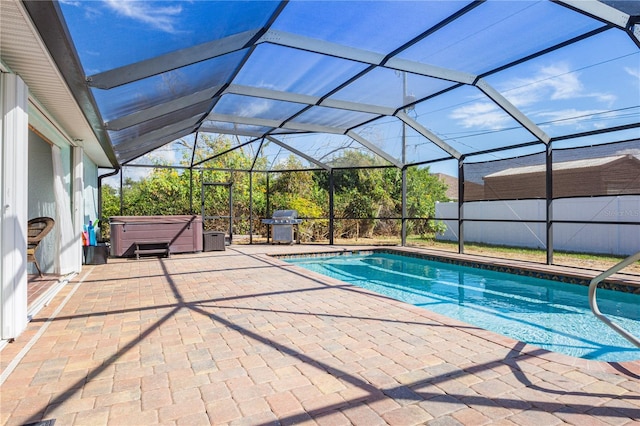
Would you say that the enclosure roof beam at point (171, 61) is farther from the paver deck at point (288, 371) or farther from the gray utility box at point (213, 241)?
the gray utility box at point (213, 241)

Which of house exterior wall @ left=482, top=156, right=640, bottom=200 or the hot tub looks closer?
house exterior wall @ left=482, top=156, right=640, bottom=200

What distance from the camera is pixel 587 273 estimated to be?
20.8 feet

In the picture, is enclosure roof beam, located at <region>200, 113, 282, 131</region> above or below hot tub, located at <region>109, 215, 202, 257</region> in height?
above

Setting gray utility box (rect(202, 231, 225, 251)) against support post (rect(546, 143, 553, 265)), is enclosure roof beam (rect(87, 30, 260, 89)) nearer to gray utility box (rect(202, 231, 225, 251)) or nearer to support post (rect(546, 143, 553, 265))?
gray utility box (rect(202, 231, 225, 251))

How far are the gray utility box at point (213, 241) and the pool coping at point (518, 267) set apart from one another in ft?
5.01

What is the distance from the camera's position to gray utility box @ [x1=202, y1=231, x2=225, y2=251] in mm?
9602

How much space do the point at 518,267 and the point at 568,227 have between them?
15.3 ft

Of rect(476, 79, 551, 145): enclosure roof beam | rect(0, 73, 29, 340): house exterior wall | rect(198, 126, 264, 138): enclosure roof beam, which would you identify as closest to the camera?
rect(0, 73, 29, 340): house exterior wall

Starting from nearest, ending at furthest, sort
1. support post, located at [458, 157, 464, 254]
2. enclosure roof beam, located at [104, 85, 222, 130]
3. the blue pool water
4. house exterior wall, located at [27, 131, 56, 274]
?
the blue pool water, enclosure roof beam, located at [104, 85, 222, 130], house exterior wall, located at [27, 131, 56, 274], support post, located at [458, 157, 464, 254]

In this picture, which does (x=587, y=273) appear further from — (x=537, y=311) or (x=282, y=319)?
(x=282, y=319)

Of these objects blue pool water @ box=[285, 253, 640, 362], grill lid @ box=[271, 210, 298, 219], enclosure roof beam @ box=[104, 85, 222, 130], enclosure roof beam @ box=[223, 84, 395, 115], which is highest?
enclosure roof beam @ box=[223, 84, 395, 115]

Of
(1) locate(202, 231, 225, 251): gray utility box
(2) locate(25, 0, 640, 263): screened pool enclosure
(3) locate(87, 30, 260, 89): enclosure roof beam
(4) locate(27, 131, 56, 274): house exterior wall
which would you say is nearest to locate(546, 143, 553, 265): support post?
(2) locate(25, 0, 640, 263): screened pool enclosure

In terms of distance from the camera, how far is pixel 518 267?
23.5ft

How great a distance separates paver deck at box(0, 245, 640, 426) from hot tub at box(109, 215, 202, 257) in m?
4.33
